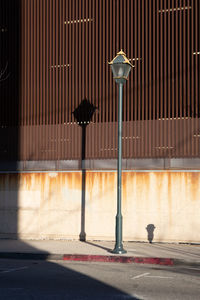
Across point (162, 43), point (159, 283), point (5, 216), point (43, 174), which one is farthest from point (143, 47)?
point (159, 283)

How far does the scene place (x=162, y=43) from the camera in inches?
757

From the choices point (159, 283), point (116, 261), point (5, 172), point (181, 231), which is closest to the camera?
point (159, 283)

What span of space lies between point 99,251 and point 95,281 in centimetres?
505

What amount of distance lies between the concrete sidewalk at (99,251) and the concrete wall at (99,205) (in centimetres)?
61

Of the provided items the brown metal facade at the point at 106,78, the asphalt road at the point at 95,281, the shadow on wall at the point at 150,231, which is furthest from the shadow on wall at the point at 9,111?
the asphalt road at the point at 95,281

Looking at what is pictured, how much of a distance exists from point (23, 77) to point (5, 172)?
3942 mm

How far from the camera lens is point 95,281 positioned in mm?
10617

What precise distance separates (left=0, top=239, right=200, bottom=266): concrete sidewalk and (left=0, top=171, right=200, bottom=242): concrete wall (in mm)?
607

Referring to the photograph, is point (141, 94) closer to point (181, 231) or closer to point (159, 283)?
point (181, 231)

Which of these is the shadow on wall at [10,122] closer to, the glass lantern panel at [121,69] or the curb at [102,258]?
the curb at [102,258]

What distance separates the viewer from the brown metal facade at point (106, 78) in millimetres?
18750

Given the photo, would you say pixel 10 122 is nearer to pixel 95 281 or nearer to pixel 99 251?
pixel 99 251

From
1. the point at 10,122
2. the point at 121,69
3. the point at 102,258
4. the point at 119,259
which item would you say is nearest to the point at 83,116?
the point at 10,122

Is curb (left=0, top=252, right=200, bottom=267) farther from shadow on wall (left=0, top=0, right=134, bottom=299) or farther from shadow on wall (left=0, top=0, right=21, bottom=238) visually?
shadow on wall (left=0, top=0, right=21, bottom=238)
